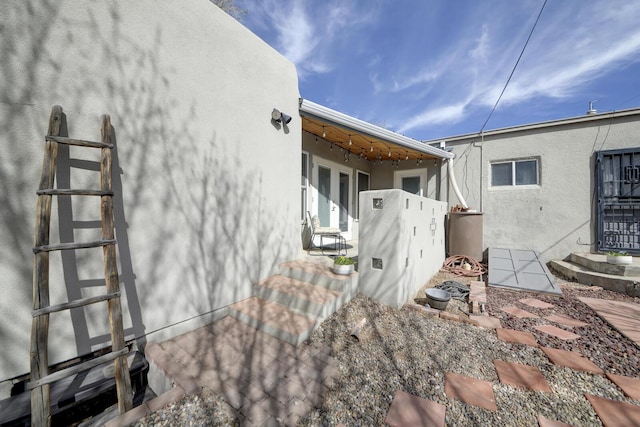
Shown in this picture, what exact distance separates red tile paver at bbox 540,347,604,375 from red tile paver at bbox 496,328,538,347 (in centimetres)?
15

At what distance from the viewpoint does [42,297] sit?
1809mm

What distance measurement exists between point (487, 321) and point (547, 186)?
5.53 meters

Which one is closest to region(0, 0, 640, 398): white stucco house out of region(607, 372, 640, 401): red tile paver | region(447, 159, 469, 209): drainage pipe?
region(607, 372, 640, 401): red tile paver

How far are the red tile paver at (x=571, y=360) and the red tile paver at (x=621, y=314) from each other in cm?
107

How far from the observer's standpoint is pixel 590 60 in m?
5.15

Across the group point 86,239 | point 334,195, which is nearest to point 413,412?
point 86,239

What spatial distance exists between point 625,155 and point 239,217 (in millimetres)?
9235

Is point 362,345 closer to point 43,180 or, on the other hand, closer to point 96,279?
point 96,279

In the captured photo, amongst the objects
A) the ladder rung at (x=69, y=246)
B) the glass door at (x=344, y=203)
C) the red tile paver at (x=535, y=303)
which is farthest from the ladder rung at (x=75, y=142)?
the red tile paver at (x=535, y=303)

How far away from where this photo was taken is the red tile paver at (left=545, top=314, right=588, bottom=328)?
138 inches

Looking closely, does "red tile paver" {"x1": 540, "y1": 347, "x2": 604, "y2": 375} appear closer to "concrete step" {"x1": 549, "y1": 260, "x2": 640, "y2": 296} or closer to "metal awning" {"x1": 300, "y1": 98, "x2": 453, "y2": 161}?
"concrete step" {"x1": 549, "y1": 260, "x2": 640, "y2": 296}

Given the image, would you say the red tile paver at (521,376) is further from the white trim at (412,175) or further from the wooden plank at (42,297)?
the white trim at (412,175)

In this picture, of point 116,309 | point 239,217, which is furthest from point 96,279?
point 239,217

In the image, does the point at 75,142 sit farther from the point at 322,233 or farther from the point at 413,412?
the point at 322,233
